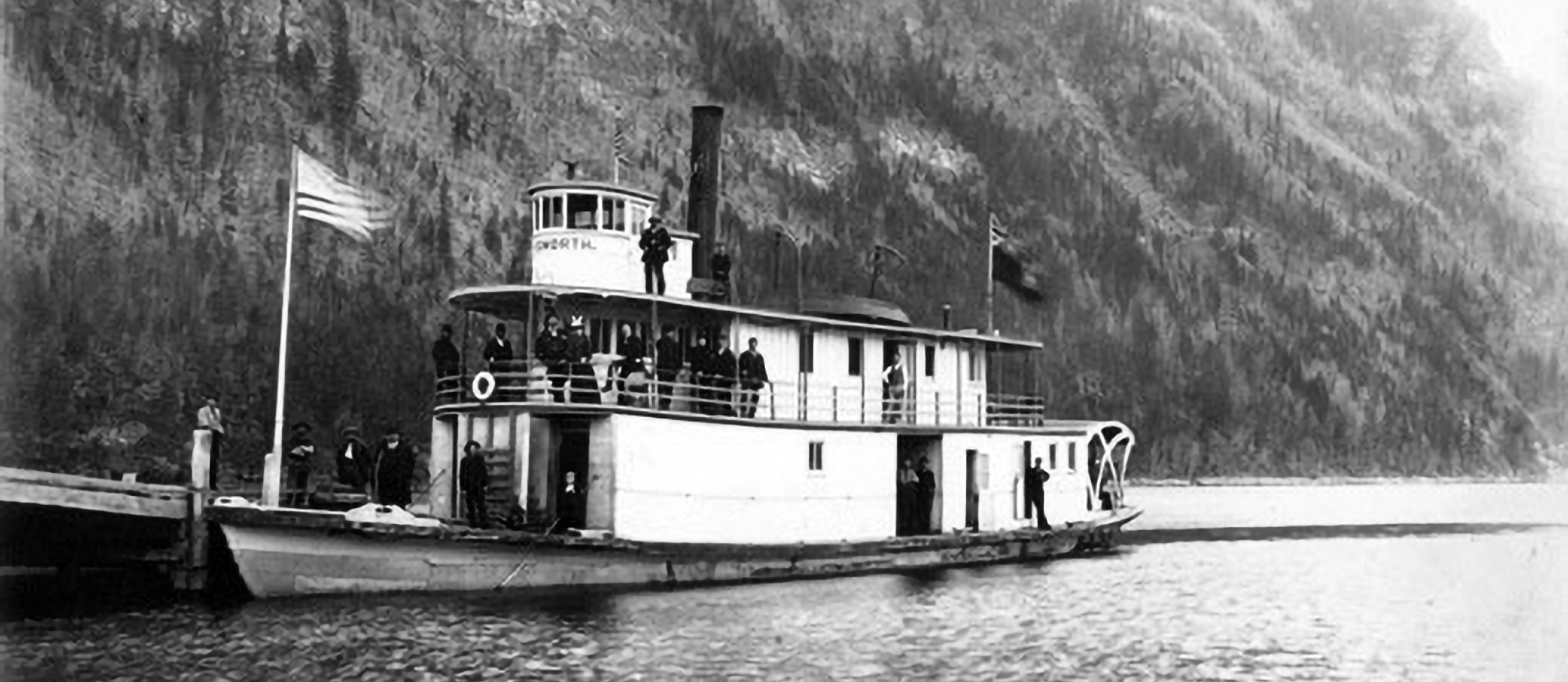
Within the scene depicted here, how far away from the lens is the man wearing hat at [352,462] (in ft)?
42.0

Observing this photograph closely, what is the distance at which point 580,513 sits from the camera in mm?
13148

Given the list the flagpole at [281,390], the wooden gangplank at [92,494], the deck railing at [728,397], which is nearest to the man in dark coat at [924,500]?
the deck railing at [728,397]

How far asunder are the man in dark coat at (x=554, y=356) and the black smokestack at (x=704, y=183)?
10.7 ft

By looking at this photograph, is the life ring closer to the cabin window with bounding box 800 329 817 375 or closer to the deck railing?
the deck railing

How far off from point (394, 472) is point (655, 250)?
287cm

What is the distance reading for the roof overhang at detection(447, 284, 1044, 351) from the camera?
13.3m

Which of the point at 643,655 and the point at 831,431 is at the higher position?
the point at 831,431

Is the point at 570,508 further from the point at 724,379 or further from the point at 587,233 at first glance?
the point at 587,233

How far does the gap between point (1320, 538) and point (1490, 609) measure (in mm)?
8703

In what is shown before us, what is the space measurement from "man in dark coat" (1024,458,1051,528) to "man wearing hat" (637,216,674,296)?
5.17 meters

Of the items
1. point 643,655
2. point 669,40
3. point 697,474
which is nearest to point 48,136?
point 643,655

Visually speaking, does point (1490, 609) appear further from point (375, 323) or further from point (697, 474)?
point (375, 323)

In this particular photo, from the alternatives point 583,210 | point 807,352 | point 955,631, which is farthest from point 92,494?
point 807,352

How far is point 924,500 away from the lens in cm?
1566
